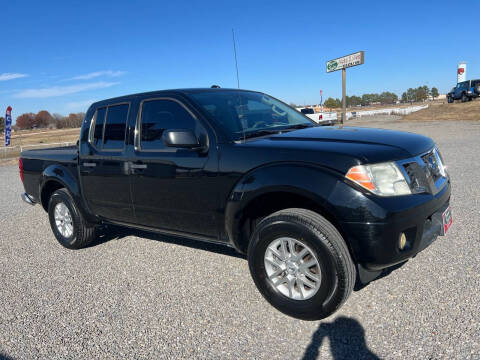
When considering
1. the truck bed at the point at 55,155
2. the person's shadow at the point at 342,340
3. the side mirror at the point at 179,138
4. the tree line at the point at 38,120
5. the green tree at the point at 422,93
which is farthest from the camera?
the tree line at the point at 38,120

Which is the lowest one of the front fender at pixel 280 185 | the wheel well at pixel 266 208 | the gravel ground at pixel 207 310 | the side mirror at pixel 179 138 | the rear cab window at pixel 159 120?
the gravel ground at pixel 207 310

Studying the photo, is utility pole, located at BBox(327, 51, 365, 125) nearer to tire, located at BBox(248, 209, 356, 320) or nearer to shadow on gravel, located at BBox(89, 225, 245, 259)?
shadow on gravel, located at BBox(89, 225, 245, 259)

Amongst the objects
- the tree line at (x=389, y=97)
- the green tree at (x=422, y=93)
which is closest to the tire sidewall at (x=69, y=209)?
the tree line at (x=389, y=97)

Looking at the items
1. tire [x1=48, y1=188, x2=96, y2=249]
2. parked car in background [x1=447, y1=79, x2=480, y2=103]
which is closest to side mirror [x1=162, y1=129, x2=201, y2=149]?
tire [x1=48, y1=188, x2=96, y2=249]

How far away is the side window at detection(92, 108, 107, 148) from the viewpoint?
4.43 meters

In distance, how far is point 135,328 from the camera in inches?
117

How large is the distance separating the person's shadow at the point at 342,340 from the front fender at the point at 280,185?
0.87 metres

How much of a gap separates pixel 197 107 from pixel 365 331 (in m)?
2.34

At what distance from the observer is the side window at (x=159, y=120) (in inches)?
143

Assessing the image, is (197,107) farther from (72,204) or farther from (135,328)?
(72,204)

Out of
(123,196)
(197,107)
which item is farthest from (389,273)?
(123,196)

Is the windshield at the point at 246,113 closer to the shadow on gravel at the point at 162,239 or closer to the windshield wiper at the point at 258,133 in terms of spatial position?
the windshield wiper at the point at 258,133

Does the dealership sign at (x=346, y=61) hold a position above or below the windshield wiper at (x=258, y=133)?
above

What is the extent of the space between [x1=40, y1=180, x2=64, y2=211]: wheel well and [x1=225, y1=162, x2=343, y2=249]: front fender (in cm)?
312
